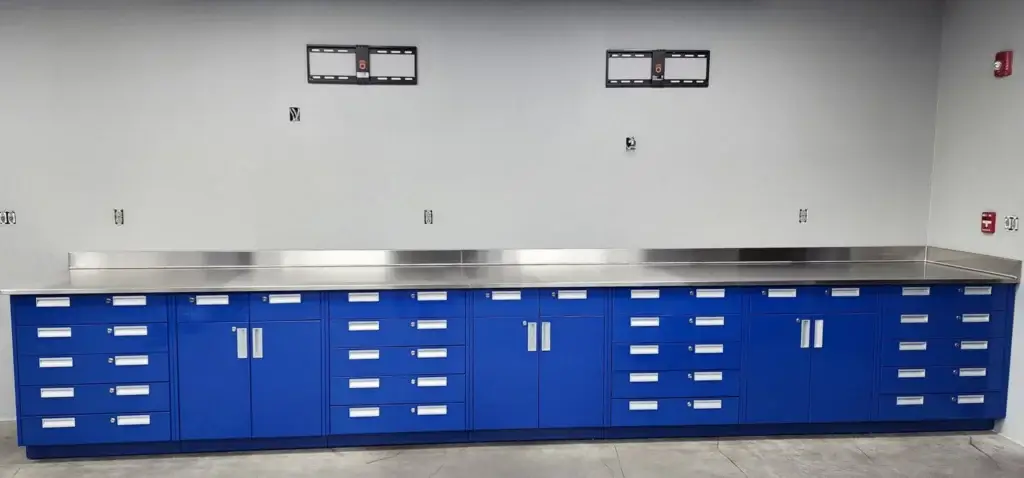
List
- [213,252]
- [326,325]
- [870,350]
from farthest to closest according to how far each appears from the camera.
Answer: [213,252]
[870,350]
[326,325]

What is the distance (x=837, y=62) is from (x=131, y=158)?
4.05 m

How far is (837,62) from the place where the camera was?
3.86 meters

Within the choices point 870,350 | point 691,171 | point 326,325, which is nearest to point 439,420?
point 326,325

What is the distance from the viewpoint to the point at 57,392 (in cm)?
305

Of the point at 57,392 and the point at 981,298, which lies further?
the point at 981,298

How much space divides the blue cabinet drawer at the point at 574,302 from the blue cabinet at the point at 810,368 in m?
0.80

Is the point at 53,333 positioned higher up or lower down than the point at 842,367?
higher up

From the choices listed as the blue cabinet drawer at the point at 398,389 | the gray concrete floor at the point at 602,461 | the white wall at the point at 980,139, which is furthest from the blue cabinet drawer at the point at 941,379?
the blue cabinet drawer at the point at 398,389

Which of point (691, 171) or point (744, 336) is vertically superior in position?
point (691, 171)

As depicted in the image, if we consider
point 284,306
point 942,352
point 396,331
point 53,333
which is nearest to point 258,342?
point 284,306

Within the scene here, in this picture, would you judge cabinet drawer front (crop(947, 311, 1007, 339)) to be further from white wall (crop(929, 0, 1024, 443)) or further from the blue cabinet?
the blue cabinet

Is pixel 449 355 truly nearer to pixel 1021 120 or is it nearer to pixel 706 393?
pixel 706 393

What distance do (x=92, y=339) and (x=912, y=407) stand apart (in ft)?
13.4

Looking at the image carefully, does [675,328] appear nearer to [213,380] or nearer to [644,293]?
[644,293]
